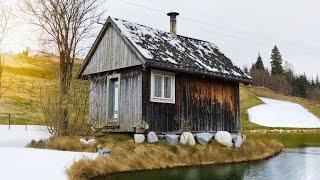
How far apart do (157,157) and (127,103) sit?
3975mm

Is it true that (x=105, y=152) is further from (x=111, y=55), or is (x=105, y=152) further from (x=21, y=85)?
(x=21, y=85)

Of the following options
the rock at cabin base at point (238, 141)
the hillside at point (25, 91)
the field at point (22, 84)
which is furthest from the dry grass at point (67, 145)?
the hillside at point (25, 91)

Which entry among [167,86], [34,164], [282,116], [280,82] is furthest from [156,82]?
[280,82]

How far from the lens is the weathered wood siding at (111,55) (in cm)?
2028

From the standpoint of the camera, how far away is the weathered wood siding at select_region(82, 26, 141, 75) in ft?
66.5

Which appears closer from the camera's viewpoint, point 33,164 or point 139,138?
point 33,164

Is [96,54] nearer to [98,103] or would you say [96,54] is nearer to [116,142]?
[98,103]

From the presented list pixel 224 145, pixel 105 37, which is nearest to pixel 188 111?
pixel 224 145

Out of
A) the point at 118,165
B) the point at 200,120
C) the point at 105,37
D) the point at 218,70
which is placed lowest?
the point at 118,165

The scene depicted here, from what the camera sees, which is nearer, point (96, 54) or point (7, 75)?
point (96, 54)

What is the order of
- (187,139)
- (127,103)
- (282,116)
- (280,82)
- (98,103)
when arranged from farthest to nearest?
(280,82) → (282,116) → (98,103) → (127,103) → (187,139)

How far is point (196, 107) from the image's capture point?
21703 millimetres

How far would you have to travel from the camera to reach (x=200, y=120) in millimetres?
21844

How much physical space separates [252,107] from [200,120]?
44423mm
